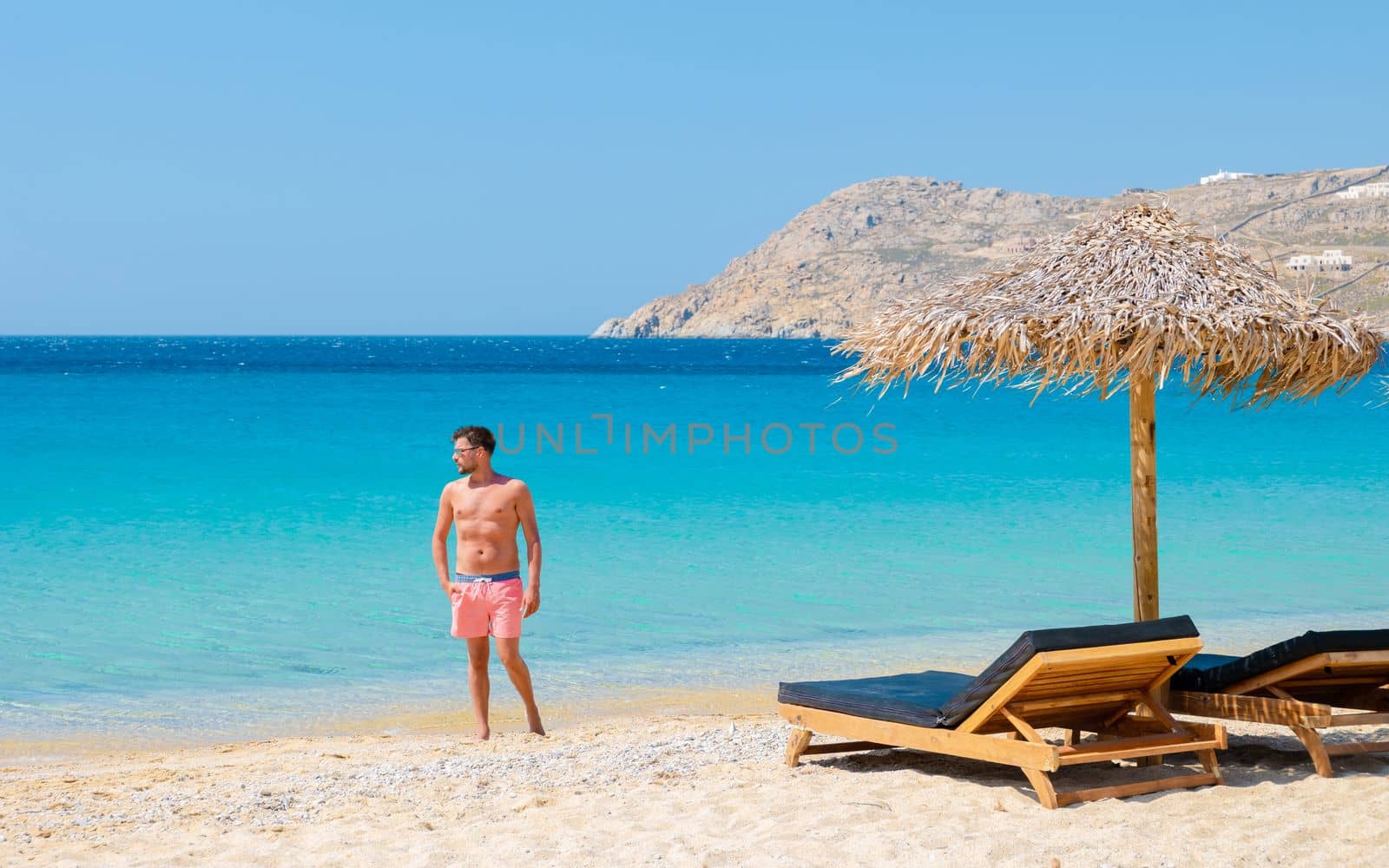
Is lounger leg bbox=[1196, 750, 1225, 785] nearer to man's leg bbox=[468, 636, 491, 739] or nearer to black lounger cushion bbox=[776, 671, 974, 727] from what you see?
black lounger cushion bbox=[776, 671, 974, 727]

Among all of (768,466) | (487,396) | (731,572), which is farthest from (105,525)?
(487,396)

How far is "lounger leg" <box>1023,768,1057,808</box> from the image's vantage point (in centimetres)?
391

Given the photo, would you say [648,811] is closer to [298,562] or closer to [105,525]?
[298,562]

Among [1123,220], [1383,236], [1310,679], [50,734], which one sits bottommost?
[50,734]

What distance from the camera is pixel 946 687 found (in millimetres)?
4621

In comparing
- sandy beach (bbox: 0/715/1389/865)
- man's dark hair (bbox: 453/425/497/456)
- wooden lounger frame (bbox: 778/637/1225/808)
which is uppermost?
man's dark hair (bbox: 453/425/497/456)

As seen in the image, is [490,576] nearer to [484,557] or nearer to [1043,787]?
[484,557]

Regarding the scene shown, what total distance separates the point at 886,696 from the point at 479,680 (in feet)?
6.34

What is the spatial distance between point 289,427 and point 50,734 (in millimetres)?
21439

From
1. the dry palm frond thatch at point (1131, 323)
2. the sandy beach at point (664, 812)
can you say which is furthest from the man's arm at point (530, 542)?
the dry palm frond thatch at point (1131, 323)

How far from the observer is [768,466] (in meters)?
19.0

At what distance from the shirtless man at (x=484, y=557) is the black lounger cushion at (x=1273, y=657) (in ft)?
8.46

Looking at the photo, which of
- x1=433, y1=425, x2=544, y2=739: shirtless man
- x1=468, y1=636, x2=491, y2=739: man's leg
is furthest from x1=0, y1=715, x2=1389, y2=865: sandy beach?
x1=433, y1=425, x2=544, y2=739: shirtless man

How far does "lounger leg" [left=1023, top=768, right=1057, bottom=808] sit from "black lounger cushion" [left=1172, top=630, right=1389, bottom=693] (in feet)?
3.06
